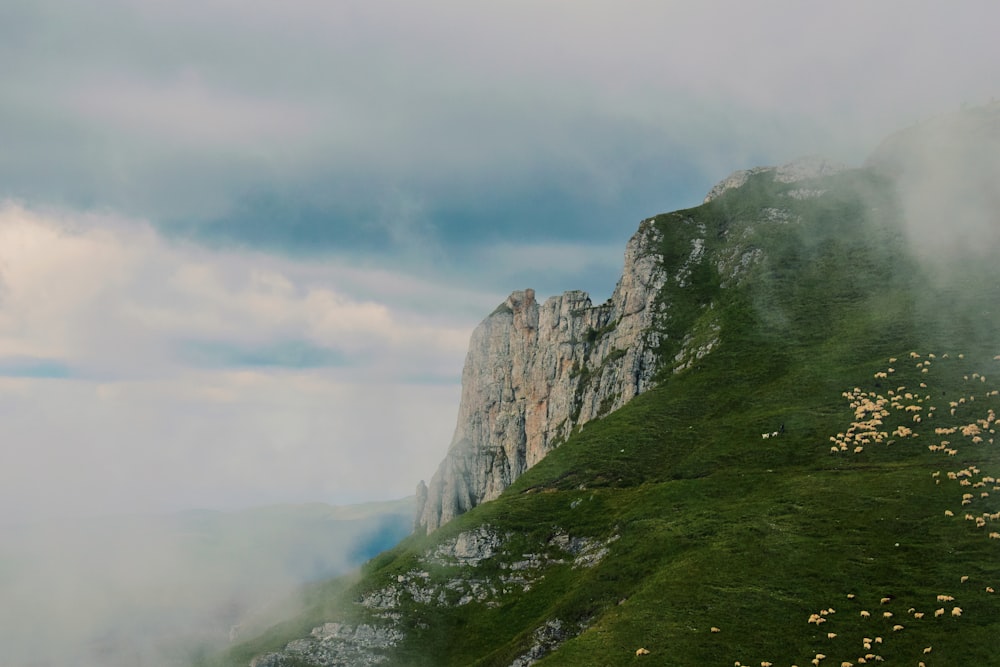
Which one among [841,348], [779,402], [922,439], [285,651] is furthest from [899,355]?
[285,651]

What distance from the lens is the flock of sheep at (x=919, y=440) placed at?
7375cm

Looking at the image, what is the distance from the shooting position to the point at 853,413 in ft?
447

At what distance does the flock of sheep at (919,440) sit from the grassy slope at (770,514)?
1.68ft

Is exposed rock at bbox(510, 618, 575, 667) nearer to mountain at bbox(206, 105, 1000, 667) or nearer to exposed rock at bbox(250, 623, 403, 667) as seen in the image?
mountain at bbox(206, 105, 1000, 667)

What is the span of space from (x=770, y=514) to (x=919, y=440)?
3255cm

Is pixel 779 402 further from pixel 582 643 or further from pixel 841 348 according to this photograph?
pixel 582 643

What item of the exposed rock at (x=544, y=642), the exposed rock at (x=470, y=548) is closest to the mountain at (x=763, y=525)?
the exposed rock at (x=544, y=642)

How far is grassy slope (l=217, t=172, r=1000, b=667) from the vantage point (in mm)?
78938

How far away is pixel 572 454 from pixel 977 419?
82076 mm

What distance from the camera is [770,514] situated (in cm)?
10750

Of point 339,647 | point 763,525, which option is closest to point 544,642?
point 763,525

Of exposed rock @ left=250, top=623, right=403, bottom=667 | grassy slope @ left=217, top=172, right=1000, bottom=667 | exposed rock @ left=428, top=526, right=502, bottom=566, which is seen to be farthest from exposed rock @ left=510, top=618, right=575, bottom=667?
exposed rock @ left=428, top=526, right=502, bottom=566

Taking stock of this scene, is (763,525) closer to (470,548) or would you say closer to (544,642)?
(544,642)

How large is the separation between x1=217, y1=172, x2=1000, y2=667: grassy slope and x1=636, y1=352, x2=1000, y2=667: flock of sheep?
1.68ft
